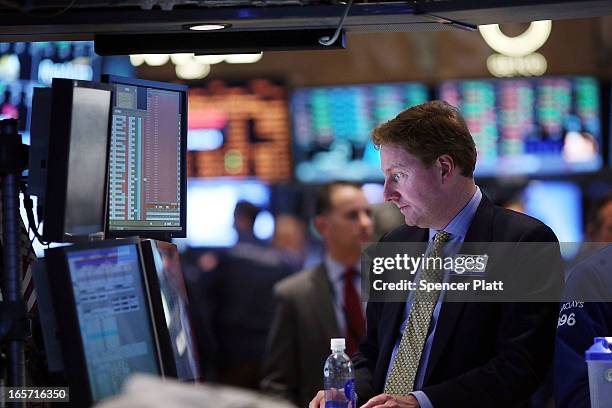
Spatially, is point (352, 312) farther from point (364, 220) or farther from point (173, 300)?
point (173, 300)

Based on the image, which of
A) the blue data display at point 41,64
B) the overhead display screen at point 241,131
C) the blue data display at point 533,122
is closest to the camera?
the blue data display at point 41,64

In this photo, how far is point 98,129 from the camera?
3090mm

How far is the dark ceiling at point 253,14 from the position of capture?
3.49 m

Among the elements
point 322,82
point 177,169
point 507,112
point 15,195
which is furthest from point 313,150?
point 15,195

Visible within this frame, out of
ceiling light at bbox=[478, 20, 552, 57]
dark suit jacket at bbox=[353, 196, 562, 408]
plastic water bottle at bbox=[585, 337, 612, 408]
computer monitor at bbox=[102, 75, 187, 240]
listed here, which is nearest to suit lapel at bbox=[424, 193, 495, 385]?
dark suit jacket at bbox=[353, 196, 562, 408]

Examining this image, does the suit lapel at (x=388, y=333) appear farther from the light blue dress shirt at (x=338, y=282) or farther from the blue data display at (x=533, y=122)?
the blue data display at (x=533, y=122)

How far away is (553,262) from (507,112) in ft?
16.5

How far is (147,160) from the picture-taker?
3.49 meters

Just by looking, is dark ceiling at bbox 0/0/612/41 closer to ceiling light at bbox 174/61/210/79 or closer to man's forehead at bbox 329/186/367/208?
man's forehead at bbox 329/186/367/208

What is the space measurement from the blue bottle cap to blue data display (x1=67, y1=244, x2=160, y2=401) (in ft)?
4.08

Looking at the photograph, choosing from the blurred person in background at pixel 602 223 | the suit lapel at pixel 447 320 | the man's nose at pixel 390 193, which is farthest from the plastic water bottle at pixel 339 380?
the blurred person in background at pixel 602 223

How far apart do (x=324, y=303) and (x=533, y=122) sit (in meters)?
3.14

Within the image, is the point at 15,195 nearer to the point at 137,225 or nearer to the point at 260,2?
the point at 137,225

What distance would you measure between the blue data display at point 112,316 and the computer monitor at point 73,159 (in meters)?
0.11
